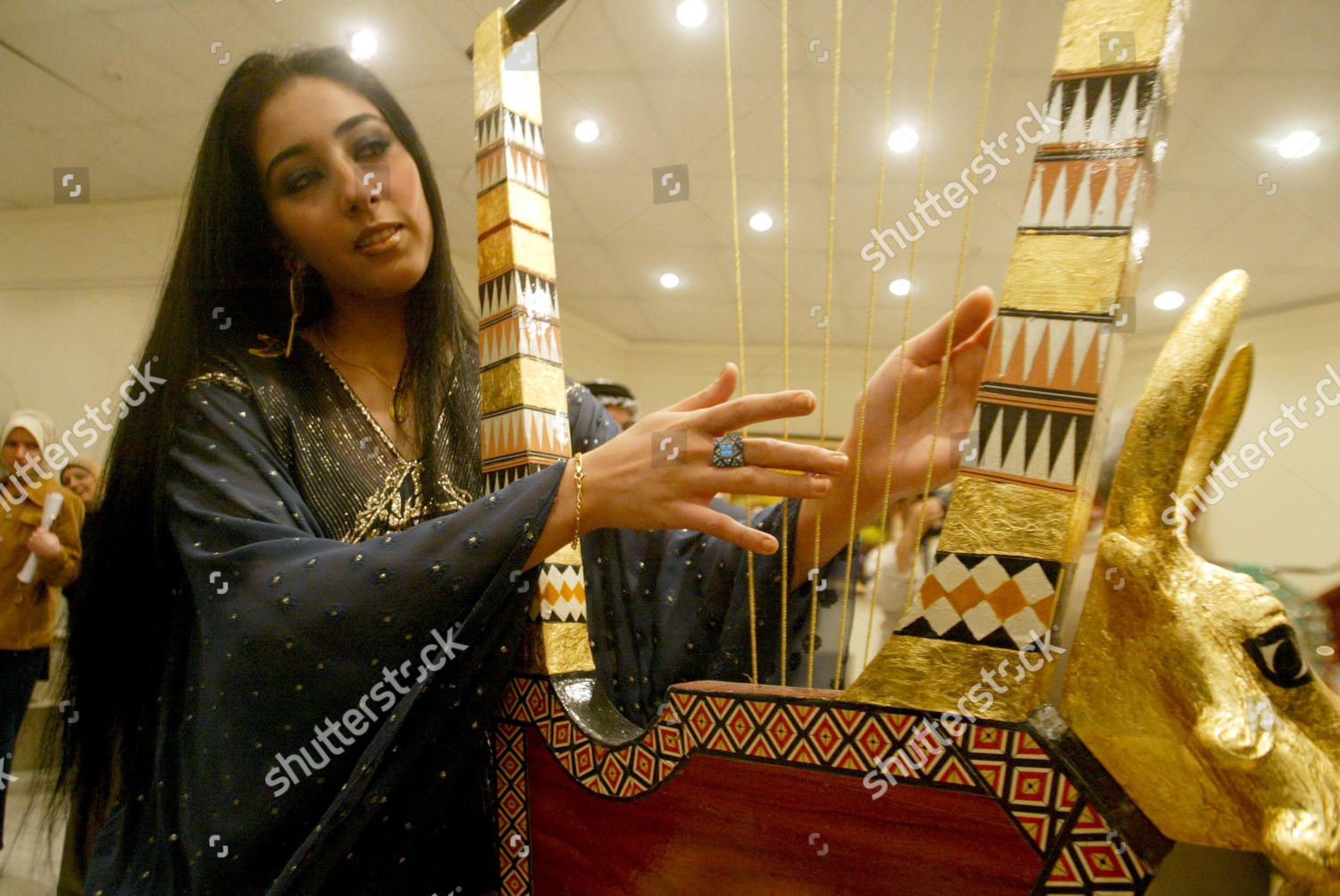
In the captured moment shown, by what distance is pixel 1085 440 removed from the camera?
44 centimetres

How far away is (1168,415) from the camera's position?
16.1 inches

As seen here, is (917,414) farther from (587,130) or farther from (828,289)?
(587,130)

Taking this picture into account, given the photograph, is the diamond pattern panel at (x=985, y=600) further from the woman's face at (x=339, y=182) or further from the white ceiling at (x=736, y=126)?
the woman's face at (x=339, y=182)

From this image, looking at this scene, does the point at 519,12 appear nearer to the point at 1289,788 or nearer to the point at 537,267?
the point at 537,267

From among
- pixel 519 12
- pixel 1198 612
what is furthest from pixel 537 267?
pixel 1198 612

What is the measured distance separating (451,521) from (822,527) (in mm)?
413

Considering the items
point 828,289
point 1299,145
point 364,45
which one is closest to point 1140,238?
point 828,289

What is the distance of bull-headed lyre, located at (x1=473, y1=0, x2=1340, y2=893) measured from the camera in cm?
38

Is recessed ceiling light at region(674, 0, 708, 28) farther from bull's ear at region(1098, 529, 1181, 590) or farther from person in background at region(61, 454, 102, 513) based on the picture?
person in background at region(61, 454, 102, 513)

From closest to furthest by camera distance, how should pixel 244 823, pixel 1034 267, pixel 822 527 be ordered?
1. pixel 1034 267
2. pixel 244 823
3. pixel 822 527

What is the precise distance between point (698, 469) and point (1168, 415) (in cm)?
33

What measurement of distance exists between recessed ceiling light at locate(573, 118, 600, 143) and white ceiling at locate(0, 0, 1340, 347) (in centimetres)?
2

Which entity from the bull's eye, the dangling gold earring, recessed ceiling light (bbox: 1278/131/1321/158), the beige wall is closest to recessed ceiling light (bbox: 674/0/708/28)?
the beige wall

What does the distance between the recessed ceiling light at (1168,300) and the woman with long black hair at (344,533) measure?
0.43m
